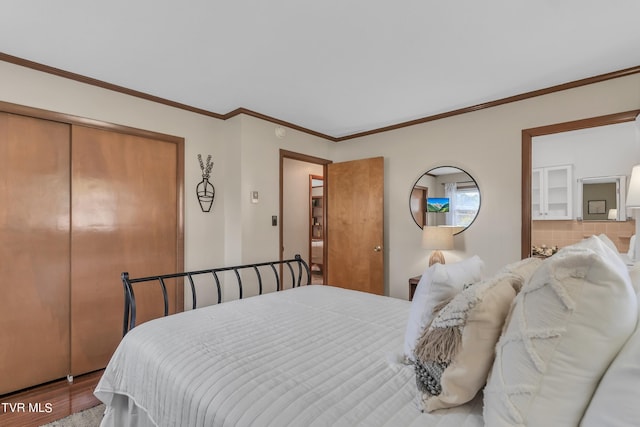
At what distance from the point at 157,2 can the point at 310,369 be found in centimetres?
198

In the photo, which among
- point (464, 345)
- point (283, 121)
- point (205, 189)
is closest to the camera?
point (464, 345)

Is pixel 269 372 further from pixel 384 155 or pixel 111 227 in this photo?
pixel 384 155

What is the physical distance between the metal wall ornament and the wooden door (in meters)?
1.59

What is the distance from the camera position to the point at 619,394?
60 centimetres

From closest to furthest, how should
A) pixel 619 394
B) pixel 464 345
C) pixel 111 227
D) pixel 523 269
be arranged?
1. pixel 619 394
2. pixel 464 345
3. pixel 523 269
4. pixel 111 227

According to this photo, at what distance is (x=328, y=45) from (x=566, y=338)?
2.03m

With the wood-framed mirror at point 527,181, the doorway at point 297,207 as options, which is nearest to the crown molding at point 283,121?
the wood-framed mirror at point 527,181

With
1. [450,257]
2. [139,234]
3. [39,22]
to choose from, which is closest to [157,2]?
[39,22]

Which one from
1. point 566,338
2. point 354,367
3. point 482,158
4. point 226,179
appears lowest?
point 354,367

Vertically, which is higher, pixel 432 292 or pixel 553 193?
pixel 553 193

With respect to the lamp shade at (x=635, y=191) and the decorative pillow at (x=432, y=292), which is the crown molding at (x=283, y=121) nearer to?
the lamp shade at (x=635, y=191)

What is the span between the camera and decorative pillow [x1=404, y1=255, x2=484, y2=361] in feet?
3.72

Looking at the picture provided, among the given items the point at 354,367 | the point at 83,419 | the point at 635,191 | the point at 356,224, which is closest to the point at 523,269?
the point at 354,367

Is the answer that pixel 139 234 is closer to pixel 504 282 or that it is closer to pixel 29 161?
pixel 29 161
